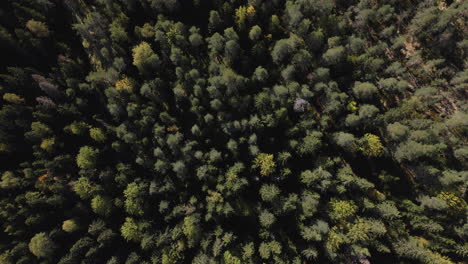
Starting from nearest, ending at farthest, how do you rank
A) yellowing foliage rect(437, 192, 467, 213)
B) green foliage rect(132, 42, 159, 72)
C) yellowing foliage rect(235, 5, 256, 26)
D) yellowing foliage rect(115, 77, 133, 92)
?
yellowing foliage rect(437, 192, 467, 213) < yellowing foliage rect(235, 5, 256, 26) < green foliage rect(132, 42, 159, 72) < yellowing foliage rect(115, 77, 133, 92)

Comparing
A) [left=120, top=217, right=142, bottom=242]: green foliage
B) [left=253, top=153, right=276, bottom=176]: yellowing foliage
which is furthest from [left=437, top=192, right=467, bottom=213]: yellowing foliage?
[left=120, top=217, right=142, bottom=242]: green foliage

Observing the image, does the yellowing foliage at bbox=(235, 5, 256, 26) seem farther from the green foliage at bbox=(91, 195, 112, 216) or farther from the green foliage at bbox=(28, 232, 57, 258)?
the green foliage at bbox=(28, 232, 57, 258)

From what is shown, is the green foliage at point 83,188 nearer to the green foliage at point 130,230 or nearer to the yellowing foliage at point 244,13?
the green foliage at point 130,230

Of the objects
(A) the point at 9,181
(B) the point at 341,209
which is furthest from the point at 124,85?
(B) the point at 341,209

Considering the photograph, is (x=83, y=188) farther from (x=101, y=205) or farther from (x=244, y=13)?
(x=244, y=13)

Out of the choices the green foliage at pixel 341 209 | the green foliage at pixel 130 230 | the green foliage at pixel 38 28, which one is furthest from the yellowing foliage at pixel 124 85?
the green foliage at pixel 341 209

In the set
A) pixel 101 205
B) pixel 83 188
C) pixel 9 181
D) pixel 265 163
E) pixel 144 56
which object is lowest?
pixel 101 205

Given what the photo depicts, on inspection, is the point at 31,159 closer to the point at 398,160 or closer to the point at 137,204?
the point at 137,204

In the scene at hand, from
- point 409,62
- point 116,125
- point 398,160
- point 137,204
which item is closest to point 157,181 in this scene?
point 137,204
